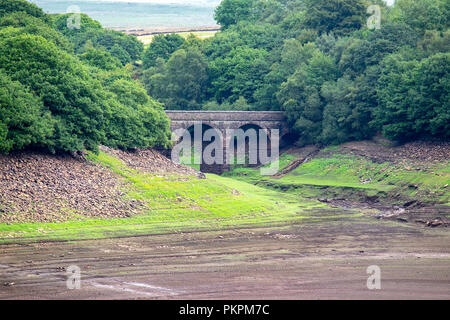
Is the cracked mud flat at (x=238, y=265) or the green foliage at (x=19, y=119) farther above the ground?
the green foliage at (x=19, y=119)

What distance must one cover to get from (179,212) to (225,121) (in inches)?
2010

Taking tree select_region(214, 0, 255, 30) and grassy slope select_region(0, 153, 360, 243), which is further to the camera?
tree select_region(214, 0, 255, 30)

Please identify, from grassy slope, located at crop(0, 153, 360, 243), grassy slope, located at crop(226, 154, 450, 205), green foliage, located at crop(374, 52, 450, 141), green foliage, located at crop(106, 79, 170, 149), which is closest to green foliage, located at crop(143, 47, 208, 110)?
grassy slope, located at crop(226, 154, 450, 205)

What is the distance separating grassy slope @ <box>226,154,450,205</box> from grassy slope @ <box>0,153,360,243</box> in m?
6.25

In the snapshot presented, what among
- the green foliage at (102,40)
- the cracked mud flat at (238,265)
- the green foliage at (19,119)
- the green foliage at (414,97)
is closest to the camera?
the cracked mud flat at (238,265)

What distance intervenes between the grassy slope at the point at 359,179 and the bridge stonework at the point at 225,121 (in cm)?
524

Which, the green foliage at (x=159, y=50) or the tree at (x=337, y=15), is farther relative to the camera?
the green foliage at (x=159, y=50)

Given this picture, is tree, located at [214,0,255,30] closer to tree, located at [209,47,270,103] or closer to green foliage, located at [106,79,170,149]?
tree, located at [209,47,270,103]

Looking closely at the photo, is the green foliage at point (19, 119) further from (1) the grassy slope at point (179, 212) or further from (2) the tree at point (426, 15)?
(2) the tree at point (426, 15)

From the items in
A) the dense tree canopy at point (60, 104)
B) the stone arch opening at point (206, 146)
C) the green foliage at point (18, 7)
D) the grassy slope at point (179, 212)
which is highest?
the green foliage at point (18, 7)

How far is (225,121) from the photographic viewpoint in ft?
395

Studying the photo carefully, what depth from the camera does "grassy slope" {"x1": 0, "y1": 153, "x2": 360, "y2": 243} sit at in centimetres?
5878

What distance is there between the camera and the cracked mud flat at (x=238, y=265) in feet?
138

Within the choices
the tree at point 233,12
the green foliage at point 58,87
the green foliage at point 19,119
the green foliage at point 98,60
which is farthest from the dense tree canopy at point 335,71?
the green foliage at point 19,119
